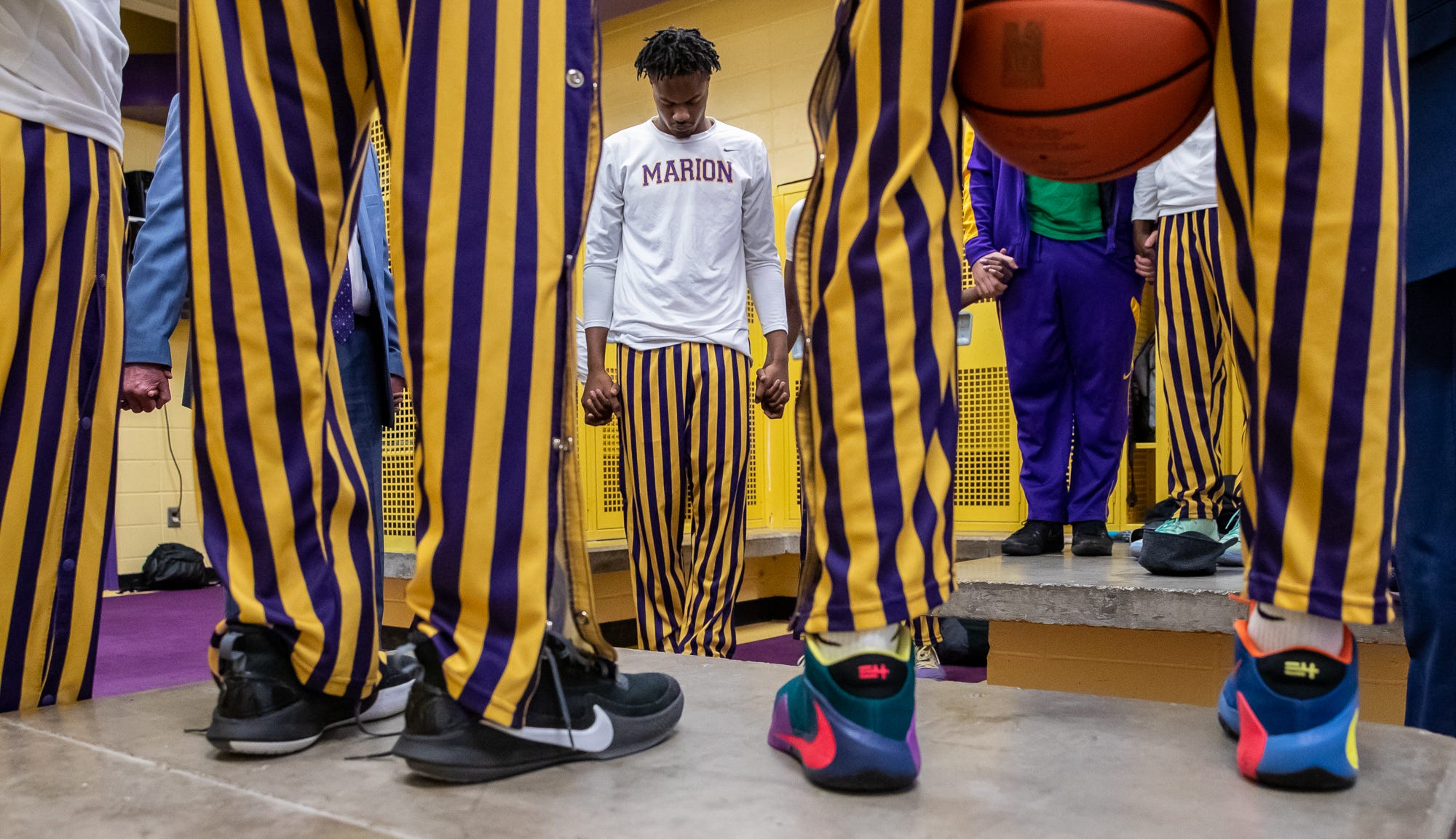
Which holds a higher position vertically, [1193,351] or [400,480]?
[1193,351]

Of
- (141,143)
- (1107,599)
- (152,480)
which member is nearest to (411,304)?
(1107,599)

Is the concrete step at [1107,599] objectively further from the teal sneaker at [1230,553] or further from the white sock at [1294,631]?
the white sock at [1294,631]

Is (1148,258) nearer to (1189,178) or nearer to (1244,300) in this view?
(1189,178)

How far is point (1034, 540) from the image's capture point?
10.7 feet

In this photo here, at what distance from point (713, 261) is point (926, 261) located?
204 centimetres

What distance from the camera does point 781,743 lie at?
1.18m

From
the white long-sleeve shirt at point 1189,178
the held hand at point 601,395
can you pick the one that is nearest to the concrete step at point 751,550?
the held hand at point 601,395

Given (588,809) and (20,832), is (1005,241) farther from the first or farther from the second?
(20,832)

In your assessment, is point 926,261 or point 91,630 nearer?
point 926,261

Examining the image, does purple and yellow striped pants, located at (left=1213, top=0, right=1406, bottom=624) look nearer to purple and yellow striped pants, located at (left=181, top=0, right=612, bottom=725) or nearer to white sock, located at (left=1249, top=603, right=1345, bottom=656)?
white sock, located at (left=1249, top=603, right=1345, bottom=656)

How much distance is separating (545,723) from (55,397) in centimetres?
102

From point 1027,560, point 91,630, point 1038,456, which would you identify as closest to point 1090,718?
point 91,630

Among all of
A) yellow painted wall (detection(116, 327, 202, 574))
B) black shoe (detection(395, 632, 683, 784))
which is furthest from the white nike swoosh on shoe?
yellow painted wall (detection(116, 327, 202, 574))

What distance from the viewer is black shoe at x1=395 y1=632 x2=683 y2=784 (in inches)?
41.8
